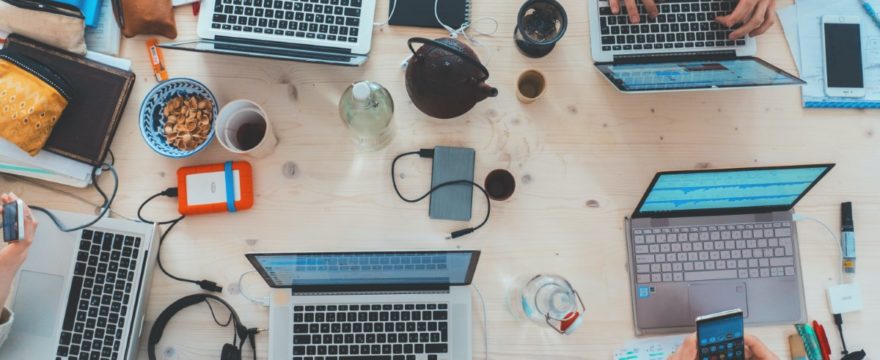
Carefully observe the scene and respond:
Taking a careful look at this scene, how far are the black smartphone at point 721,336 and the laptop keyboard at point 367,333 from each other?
0.44 m

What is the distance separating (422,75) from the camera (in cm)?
94

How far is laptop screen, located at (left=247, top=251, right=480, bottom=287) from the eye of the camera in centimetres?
88

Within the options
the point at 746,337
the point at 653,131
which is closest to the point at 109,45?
the point at 653,131

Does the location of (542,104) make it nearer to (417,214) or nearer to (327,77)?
(417,214)

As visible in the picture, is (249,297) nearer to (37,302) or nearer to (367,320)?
(367,320)

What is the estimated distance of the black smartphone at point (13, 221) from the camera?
0.86 meters

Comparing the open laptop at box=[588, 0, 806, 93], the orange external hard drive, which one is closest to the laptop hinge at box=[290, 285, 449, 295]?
the orange external hard drive

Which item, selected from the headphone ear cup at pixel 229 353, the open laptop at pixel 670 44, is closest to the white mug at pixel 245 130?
the headphone ear cup at pixel 229 353

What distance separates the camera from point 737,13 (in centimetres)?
102

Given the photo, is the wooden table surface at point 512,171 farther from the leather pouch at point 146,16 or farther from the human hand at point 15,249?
the human hand at point 15,249

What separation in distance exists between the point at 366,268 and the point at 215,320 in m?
0.34

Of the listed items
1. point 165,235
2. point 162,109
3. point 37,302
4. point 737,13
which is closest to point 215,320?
point 165,235

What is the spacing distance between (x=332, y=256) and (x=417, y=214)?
9.2 inches

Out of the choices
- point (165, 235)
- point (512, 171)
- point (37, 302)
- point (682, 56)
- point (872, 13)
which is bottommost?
point (37, 302)
